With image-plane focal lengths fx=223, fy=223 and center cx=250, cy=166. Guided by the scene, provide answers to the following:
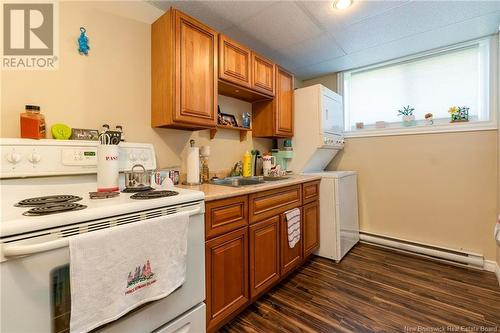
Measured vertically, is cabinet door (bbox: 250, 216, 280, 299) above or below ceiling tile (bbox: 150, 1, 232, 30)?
Answer: below

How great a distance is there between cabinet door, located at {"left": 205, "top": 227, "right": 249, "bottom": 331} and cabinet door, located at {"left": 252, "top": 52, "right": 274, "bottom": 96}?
54.9 inches

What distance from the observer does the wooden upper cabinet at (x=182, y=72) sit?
1.53 m

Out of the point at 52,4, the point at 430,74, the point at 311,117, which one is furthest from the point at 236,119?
the point at 430,74

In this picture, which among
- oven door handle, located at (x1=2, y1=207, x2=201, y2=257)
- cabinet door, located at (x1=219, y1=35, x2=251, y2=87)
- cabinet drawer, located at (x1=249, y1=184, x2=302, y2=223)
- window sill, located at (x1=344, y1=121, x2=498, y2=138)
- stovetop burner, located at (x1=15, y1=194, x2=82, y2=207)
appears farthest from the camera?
window sill, located at (x1=344, y1=121, x2=498, y2=138)

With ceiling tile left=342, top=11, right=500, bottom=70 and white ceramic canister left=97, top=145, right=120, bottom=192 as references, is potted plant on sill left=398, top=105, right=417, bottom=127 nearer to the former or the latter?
ceiling tile left=342, top=11, right=500, bottom=70

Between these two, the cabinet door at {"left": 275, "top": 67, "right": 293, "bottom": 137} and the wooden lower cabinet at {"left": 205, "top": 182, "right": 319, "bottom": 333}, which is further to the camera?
the cabinet door at {"left": 275, "top": 67, "right": 293, "bottom": 137}

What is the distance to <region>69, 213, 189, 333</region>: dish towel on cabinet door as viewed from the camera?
71 centimetres

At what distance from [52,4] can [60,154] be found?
91 cm

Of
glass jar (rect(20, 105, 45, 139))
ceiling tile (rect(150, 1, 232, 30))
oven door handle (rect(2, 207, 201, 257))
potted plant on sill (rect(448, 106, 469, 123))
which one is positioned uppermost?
ceiling tile (rect(150, 1, 232, 30))

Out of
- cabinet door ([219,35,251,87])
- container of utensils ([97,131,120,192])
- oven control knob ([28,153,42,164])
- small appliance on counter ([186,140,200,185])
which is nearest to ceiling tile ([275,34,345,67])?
cabinet door ([219,35,251,87])

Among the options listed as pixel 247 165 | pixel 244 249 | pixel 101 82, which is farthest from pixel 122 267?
pixel 247 165

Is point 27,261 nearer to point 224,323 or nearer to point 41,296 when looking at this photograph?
point 41,296

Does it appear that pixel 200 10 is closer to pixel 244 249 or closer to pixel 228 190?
pixel 228 190

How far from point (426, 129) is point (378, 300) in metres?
1.87
